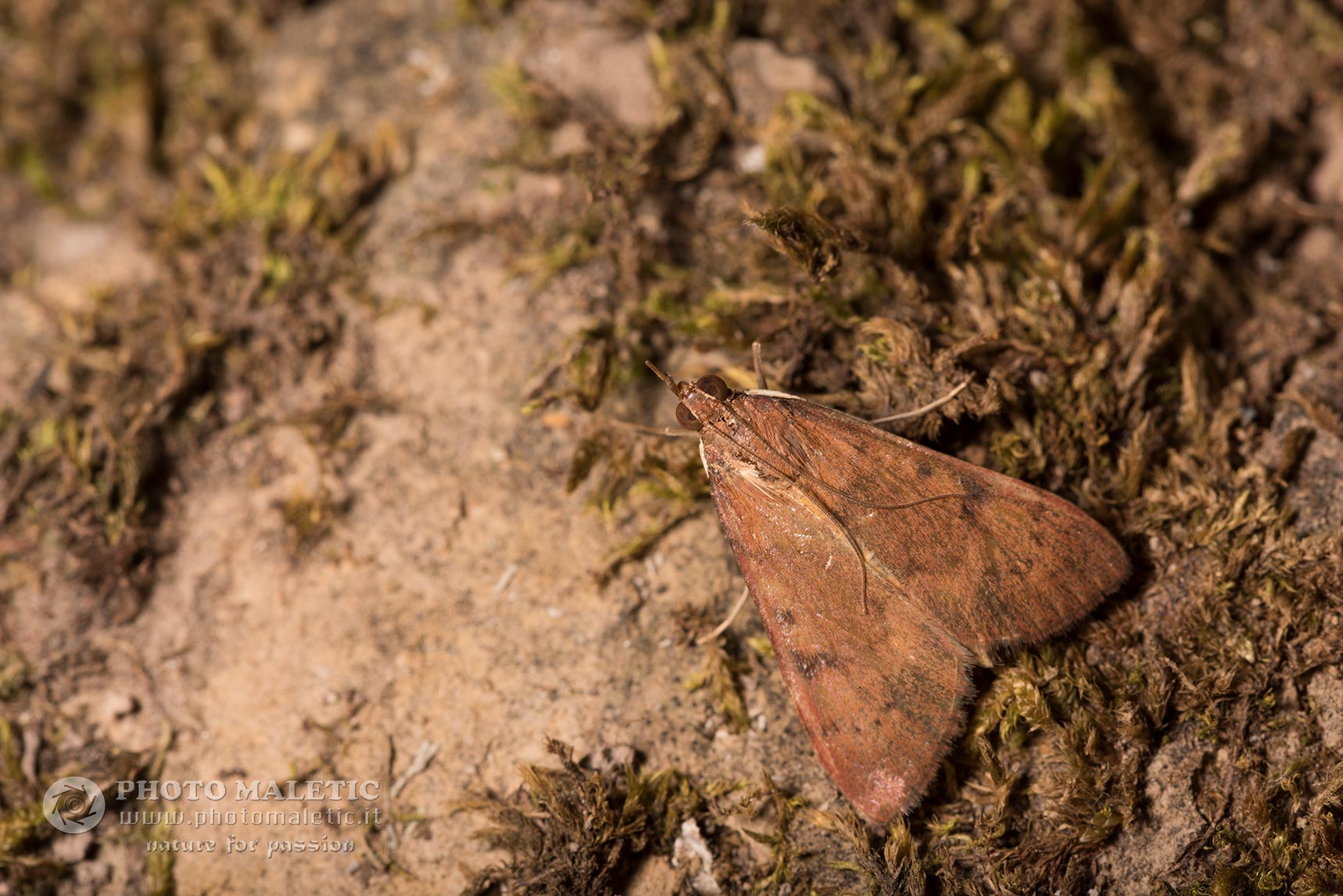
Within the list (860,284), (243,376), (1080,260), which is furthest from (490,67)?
(1080,260)

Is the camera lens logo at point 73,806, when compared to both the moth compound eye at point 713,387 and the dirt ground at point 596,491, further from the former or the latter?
the moth compound eye at point 713,387

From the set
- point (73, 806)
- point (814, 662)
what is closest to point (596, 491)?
point (814, 662)

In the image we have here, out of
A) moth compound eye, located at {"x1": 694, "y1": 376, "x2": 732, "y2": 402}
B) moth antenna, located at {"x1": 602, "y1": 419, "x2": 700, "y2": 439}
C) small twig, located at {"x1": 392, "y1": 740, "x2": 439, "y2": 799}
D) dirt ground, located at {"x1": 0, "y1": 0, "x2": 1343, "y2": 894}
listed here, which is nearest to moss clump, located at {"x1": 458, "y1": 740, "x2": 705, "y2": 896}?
dirt ground, located at {"x1": 0, "y1": 0, "x2": 1343, "y2": 894}

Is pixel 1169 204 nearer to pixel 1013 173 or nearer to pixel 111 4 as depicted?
pixel 1013 173

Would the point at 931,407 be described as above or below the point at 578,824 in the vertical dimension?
above

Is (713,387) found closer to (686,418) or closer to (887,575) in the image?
(686,418)

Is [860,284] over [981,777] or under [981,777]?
over
